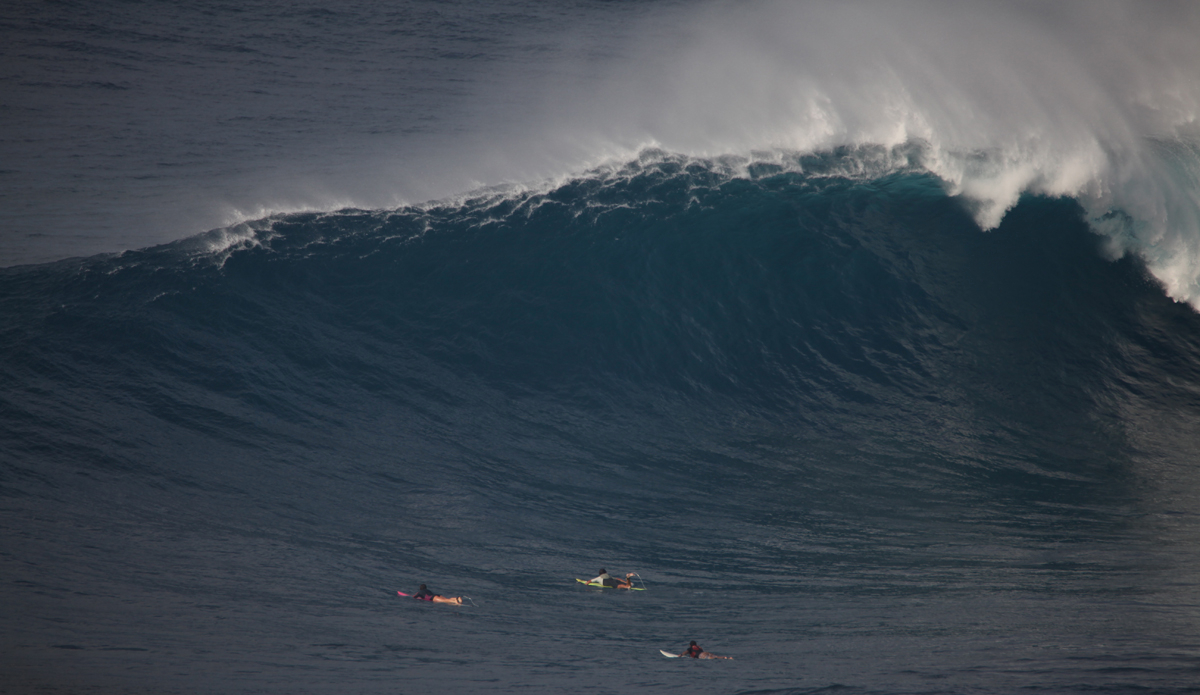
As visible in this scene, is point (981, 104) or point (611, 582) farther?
point (981, 104)

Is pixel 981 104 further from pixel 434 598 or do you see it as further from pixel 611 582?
pixel 434 598

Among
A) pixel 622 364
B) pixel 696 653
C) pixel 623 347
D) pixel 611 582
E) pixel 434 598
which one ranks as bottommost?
pixel 696 653

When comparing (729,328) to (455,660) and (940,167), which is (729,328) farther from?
(455,660)

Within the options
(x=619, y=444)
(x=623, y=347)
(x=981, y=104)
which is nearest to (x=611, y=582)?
(x=619, y=444)

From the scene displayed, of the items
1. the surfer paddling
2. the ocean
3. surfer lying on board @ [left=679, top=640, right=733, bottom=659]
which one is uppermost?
the ocean

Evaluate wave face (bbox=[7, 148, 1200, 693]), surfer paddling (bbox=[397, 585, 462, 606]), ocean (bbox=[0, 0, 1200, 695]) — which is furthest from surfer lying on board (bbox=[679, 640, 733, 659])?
surfer paddling (bbox=[397, 585, 462, 606])

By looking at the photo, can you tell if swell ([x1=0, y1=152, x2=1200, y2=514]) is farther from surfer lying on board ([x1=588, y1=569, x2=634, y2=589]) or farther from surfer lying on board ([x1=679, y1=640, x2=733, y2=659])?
surfer lying on board ([x1=679, y1=640, x2=733, y2=659])

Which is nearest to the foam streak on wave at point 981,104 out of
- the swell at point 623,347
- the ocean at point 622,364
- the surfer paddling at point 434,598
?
the ocean at point 622,364
